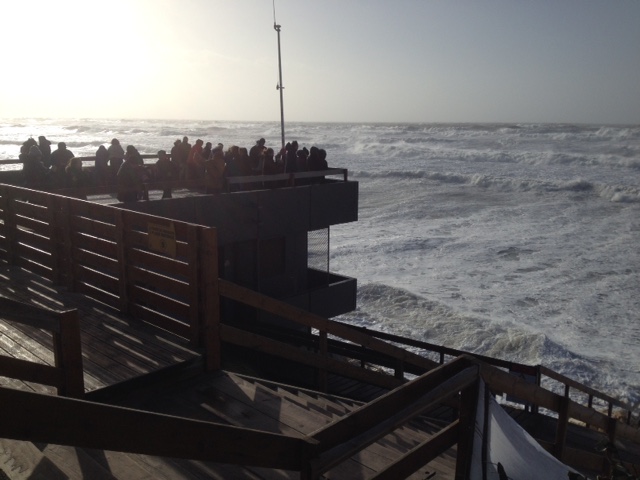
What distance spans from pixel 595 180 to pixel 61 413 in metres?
67.3

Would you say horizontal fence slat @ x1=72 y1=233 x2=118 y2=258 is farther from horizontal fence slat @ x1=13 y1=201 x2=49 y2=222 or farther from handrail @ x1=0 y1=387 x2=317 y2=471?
handrail @ x1=0 y1=387 x2=317 y2=471

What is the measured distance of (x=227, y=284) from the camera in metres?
6.22

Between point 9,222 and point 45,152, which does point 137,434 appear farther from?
point 45,152

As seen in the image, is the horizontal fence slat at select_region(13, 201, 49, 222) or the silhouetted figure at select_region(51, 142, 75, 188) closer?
the horizontal fence slat at select_region(13, 201, 49, 222)

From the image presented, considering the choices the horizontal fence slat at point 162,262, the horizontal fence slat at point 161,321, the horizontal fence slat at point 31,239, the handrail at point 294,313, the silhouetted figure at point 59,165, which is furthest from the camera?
the silhouetted figure at point 59,165

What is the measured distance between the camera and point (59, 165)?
44.7ft

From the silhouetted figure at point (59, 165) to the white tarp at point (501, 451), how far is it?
11868 mm

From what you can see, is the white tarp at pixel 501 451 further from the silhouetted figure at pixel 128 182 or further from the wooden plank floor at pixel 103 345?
the silhouetted figure at pixel 128 182

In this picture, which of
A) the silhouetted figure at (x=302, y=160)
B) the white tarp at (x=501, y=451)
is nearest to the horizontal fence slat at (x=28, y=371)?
the white tarp at (x=501, y=451)

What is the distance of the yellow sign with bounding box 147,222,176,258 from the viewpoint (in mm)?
6418

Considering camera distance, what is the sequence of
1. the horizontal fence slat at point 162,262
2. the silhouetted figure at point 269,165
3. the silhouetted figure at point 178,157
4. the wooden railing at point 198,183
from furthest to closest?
1. the silhouetted figure at point 178,157
2. the silhouetted figure at point 269,165
3. the wooden railing at point 198,183
4. the horizontal fence slat at point 162,262

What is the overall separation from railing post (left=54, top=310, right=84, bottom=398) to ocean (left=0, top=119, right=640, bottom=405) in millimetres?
16634

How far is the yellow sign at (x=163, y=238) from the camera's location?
6418 mm

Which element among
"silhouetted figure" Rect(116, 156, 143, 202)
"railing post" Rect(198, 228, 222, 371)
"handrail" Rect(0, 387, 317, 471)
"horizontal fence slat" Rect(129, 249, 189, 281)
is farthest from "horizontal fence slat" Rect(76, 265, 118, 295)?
"handrail" Rect(0, 387, 317, 471)
